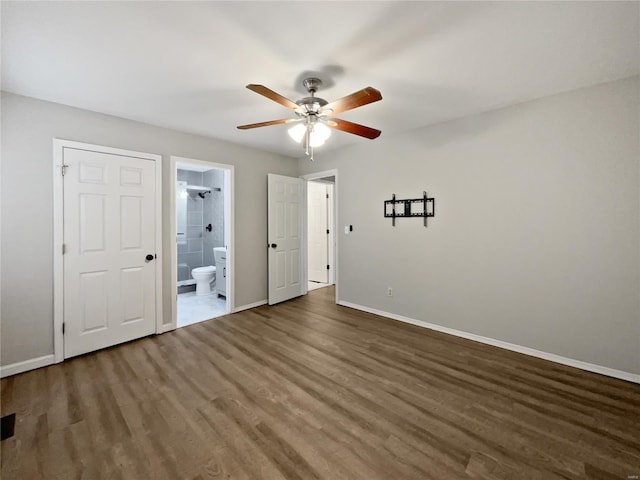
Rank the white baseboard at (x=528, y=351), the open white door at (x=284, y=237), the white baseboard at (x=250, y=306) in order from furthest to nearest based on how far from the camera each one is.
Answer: the open white door at (x=284, y=237), the white baseboard at (x=250, y=306), the white baseboard at (x=528, y=351)

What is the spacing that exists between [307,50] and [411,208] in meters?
2.30

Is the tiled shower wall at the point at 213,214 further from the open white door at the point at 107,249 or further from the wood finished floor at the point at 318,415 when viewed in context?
the wood finished floor at the point at 318,415

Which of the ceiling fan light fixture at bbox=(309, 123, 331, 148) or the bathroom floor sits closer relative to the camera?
the ceiling fan light fixture at bbox=(309, 123, 331, 148)

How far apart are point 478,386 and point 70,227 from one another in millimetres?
4024

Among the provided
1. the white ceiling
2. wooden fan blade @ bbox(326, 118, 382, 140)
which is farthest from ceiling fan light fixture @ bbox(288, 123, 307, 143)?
the white ceiling

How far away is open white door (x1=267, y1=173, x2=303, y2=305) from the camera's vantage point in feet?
14.5

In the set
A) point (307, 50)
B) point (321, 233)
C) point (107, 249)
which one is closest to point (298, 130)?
point (307, 50)

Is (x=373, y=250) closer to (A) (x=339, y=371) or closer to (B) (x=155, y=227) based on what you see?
(A) (x=339, y=371)

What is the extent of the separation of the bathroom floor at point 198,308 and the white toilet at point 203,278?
13 centimetres

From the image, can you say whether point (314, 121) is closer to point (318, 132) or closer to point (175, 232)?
point (318, 132)

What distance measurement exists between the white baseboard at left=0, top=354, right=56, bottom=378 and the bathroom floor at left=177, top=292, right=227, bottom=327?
1220 mm

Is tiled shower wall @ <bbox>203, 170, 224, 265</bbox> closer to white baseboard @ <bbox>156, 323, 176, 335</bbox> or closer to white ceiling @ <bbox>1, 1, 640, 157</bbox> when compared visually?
white baseboard @ <bbox>156, 323, 176, 335</bbox>

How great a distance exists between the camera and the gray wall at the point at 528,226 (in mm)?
2295

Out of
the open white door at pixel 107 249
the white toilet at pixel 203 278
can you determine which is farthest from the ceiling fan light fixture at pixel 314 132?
the white toilet at pixel 203 278
